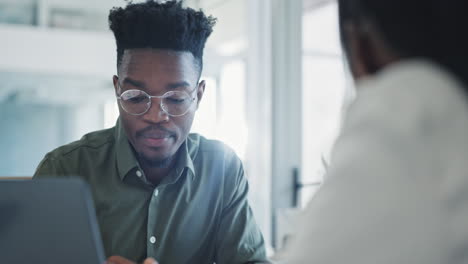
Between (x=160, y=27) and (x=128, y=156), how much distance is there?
15.1 inches

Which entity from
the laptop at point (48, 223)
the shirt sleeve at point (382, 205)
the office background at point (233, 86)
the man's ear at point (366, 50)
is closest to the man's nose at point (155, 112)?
the laptop at point (48, 223)

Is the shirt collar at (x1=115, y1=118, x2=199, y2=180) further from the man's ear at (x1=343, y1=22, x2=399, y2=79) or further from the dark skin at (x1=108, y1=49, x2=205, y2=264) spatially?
the man's ear at (x1=343, y1=22, x2=399, y2=79)

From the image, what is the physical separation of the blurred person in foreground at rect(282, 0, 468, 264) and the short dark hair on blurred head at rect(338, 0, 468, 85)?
0.02 metres

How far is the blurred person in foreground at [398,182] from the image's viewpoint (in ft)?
1.50

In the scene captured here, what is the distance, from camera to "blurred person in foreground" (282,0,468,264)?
458 millimetres

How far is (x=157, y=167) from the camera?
4.69 ft

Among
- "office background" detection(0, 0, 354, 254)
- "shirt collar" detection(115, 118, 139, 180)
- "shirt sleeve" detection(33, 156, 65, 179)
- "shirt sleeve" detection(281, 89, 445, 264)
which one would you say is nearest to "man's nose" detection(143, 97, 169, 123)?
"shirt collar" detection(115, 118, 139, 180)

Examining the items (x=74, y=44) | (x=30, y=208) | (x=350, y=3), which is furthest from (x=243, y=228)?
(x=74, y=44)

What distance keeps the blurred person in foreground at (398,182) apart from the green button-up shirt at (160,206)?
903 millimetres

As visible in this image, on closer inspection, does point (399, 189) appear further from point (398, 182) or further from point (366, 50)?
point (366, 50)

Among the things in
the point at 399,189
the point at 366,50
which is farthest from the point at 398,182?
the point at 366,50

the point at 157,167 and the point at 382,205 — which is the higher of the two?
the point at 382,205

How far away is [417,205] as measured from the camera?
456 mm

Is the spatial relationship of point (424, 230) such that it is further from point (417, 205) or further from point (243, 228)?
point (243, 228)
